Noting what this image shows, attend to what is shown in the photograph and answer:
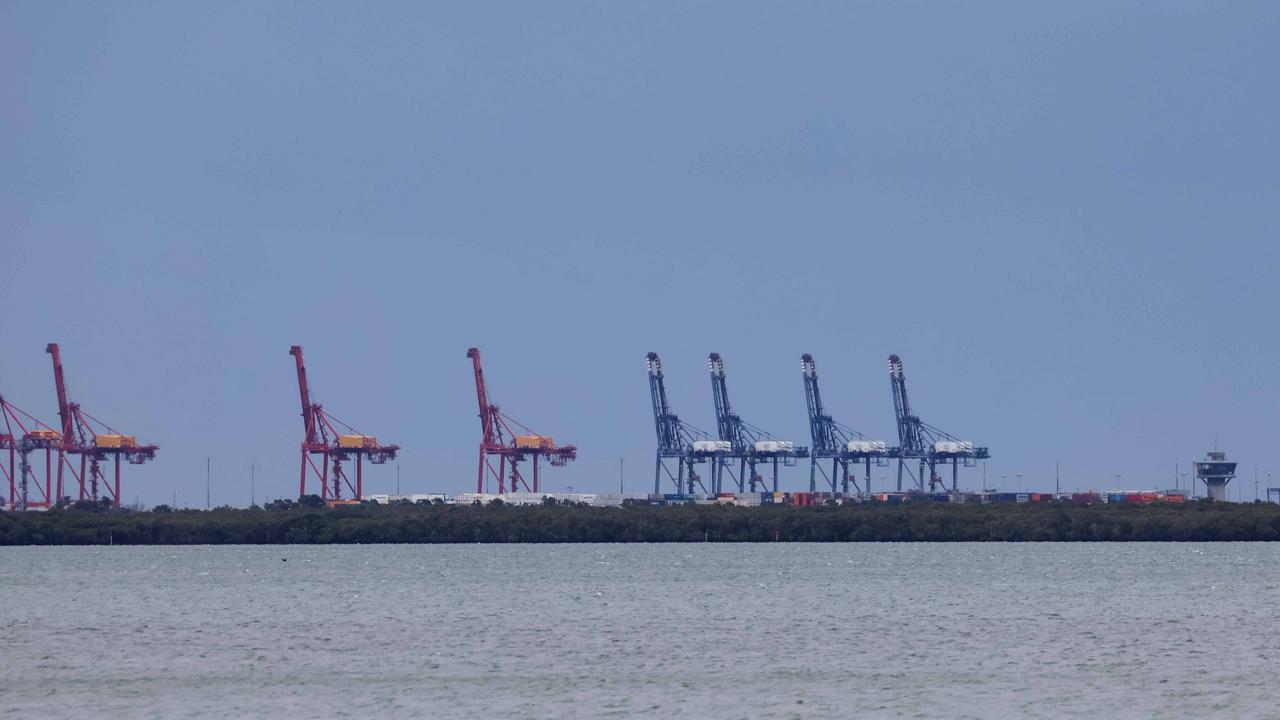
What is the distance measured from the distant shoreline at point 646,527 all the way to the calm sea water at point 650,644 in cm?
6113

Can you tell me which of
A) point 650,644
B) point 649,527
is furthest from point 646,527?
point 650,644

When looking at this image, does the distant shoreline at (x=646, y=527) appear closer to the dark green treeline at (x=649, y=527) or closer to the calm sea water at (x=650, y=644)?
the dark green treeline at (x=649, y=527)

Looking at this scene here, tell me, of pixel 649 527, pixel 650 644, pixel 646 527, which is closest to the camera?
pixel 650 644

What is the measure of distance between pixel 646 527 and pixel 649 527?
361 millimetres

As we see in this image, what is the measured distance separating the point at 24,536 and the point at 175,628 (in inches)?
4620

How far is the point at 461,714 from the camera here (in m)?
41.7

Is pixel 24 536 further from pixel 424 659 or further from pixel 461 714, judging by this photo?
pixel 461 714

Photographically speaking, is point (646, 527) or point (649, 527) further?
point (649, 527)

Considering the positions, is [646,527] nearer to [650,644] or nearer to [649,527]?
[649,527]

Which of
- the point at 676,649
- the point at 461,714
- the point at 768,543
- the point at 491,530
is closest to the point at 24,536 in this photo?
the point at 491,530

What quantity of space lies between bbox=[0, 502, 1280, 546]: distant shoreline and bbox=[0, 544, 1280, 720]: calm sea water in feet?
201

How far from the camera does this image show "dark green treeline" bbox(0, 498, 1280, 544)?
559ft

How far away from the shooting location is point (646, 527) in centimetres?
17450

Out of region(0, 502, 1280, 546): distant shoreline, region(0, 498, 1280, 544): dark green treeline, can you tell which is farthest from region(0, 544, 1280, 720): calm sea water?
region(0, 502, 1280, 546): distant shoreline
